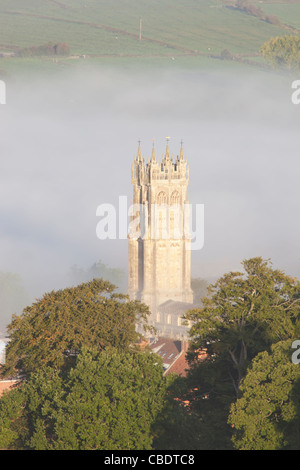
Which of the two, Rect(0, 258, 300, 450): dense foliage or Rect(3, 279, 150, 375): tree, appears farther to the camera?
Rect(3, 279, 150, 375): tree

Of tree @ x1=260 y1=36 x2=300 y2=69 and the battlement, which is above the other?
tree @ x1=260 y1=36 x2=300 y2=69

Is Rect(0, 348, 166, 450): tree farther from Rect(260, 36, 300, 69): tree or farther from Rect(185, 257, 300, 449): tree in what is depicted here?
Rect(260, 36, 300, 69): tree

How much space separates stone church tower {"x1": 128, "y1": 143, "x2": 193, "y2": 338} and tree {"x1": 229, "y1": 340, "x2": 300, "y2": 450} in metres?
104

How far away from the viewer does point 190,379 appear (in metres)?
55.5

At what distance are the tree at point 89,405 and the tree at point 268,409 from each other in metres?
5.12

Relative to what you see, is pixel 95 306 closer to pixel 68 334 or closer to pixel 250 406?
pixel 68 334

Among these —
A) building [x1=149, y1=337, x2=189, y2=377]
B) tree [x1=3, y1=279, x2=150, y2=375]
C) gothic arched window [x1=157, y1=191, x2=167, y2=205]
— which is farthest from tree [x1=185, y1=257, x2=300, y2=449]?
gothic arched window [x1=157, y1=191, x2=167, y2=205]

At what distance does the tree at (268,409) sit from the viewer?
47.1m

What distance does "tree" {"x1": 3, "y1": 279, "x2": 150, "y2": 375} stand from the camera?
193 feet
